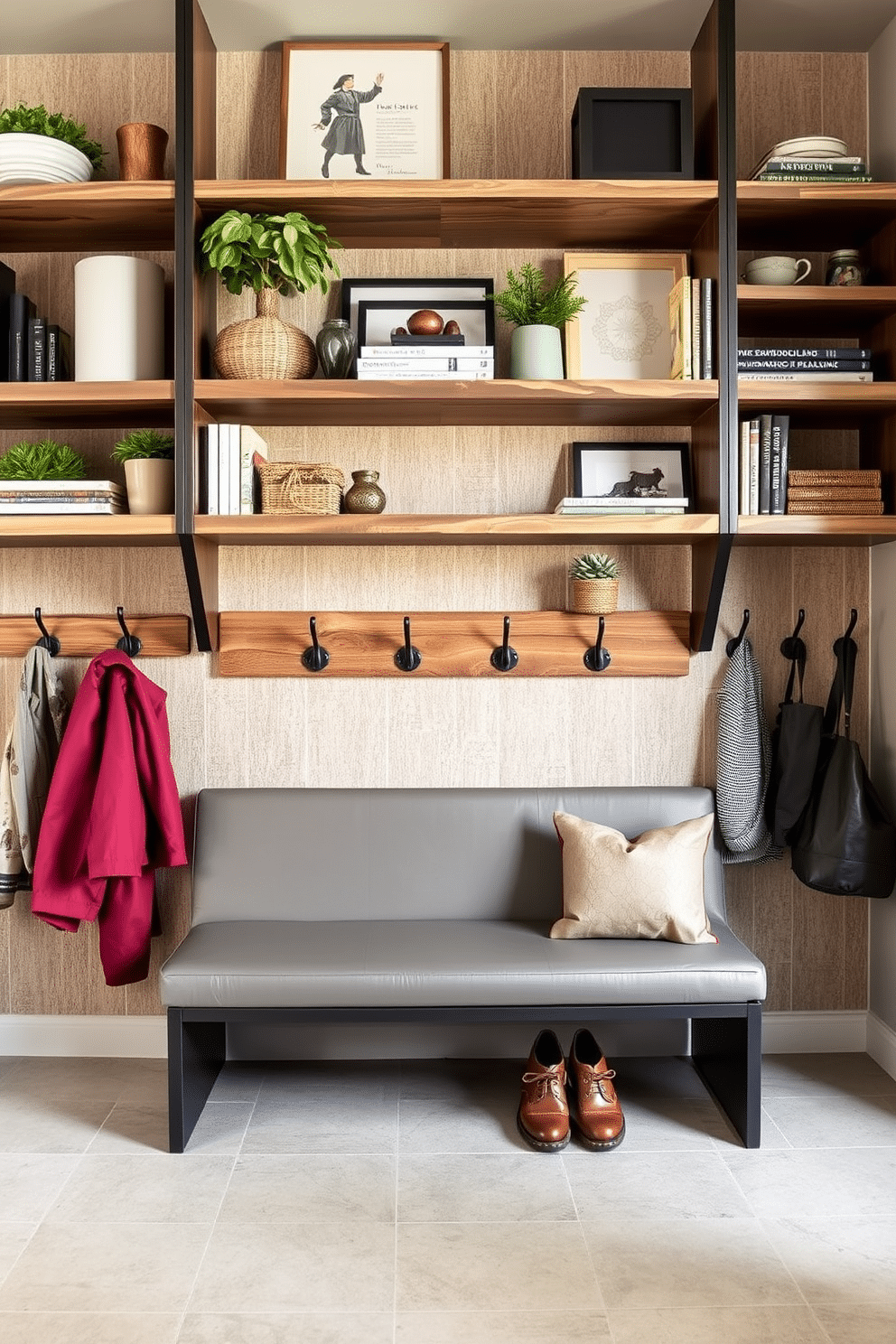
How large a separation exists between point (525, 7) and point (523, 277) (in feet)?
2.13

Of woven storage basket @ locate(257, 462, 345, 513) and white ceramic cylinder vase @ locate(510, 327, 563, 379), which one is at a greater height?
white ceramic cylinder vase @ locate(510, 327, 563, 379)

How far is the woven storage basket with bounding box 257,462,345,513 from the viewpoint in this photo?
262 centimetres

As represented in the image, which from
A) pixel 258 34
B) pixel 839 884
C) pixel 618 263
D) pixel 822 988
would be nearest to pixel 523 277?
pixel 618 263

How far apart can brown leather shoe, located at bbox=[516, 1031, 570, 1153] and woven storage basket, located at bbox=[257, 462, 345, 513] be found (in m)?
1.41

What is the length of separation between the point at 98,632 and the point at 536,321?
141 centimetres

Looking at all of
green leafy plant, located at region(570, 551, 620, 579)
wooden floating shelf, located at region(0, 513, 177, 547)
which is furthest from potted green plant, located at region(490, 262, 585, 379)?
wooden floating shelf, located at region(0, 513, 177, 547)

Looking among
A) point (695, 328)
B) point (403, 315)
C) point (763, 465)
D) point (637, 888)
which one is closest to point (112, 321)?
point (403, 315)

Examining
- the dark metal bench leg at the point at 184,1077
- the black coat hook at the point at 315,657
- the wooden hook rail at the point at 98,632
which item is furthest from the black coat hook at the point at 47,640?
the dark metal bench leg at the point at 184,1077

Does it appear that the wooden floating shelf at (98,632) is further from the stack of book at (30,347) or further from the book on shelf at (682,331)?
the book on shelf at (682,331)

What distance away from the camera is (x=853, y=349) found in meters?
2.64

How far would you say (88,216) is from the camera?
2.65m

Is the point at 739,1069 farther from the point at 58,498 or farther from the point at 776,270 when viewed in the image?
the point at 58,498

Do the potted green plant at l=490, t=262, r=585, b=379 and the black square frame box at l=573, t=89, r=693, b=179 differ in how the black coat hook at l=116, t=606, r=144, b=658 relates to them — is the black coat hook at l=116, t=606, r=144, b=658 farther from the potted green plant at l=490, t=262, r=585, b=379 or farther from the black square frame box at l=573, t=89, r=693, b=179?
the black square frame box at l=573, t=89, r=693, b=179

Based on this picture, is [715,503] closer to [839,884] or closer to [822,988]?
[839,884]
